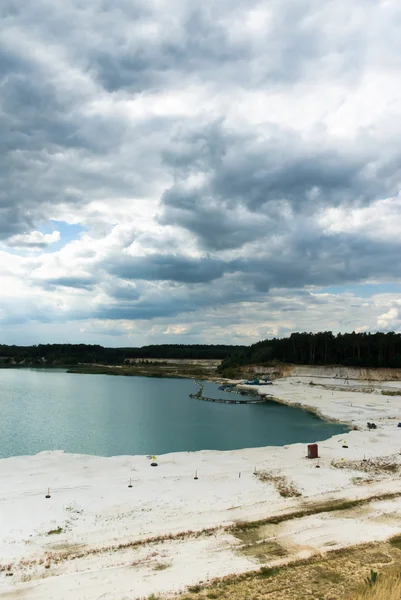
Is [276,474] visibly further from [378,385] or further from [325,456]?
[378,385]

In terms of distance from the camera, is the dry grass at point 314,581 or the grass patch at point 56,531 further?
the grass patch at point 56,531

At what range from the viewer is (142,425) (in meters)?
56.2

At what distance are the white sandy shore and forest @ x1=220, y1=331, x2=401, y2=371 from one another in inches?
3362

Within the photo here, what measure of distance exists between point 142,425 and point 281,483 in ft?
106

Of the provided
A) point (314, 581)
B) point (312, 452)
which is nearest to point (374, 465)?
point (312, 452)

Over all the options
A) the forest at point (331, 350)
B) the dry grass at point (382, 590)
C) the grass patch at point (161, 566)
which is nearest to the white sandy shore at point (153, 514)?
the grass patch at point (161, 566)

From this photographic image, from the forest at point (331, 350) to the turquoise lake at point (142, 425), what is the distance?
1948 inches

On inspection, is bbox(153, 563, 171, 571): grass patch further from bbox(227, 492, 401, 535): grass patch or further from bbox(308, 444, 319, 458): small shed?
bbox(308, 444, 319, 458): small shed

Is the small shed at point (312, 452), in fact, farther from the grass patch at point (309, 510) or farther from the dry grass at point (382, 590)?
the dry grass at point (382, 590)

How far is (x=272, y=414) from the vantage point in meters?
69.1

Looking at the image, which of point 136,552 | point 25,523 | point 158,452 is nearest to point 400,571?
point 136,552

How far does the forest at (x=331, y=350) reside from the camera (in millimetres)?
116562

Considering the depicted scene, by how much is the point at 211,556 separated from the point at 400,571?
7274 mm

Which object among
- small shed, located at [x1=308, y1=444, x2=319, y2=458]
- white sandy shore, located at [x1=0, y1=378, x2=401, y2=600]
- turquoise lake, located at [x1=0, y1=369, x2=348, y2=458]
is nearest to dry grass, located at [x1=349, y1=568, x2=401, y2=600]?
white sandy shore, located at [x1=0, y1=378, x2=401, y2=600]
